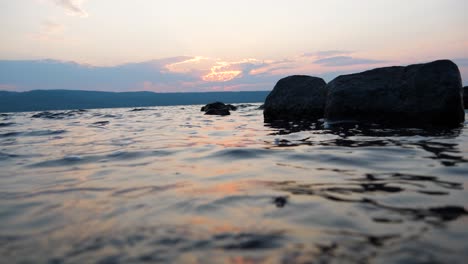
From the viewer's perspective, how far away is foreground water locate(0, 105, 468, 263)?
152 centimetres

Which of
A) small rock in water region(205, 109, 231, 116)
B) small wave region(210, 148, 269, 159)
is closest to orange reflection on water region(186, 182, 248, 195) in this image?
small wave region(210, 148, 269, 159)

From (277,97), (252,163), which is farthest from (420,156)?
(277,97)

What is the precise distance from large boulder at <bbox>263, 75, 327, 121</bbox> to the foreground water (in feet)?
21.5

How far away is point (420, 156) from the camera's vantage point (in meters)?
3.60

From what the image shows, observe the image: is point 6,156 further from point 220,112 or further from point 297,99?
point 220,112

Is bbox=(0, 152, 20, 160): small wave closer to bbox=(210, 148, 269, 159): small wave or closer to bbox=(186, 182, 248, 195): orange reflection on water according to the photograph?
bbox=(210, 148, 269, 159): small wave

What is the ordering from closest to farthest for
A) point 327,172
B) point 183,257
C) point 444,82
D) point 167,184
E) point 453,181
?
point 183,257 → point 453,181 → point 167,184 → point 327,172 → point 444,82

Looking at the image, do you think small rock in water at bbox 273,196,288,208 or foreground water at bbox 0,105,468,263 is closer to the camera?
foreground water at bbox 0,105,468,263

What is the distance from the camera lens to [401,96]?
7.61 meters

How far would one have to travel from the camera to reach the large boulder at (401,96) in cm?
707

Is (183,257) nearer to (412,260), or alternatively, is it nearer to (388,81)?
(412,260)

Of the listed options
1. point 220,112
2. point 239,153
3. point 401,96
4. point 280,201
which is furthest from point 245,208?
point 220,112

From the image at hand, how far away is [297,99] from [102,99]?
123 meters

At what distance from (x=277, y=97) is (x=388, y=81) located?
405cm
